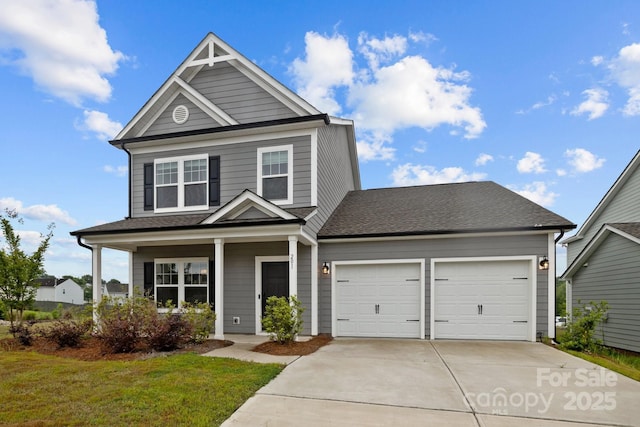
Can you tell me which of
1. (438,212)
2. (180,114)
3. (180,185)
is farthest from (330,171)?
(180,114)

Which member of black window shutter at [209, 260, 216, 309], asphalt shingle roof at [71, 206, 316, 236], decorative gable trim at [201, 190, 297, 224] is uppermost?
decorative gable trim at [201, 190, 297, 224]

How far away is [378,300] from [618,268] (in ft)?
24.1

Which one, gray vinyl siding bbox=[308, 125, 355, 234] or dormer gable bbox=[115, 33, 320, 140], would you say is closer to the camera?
Answer: gray vinyl siding bbox=[308, 125, 355, 234]

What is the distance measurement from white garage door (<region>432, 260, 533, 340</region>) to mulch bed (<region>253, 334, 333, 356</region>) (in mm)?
3272

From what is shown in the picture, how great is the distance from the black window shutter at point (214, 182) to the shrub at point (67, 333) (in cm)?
439

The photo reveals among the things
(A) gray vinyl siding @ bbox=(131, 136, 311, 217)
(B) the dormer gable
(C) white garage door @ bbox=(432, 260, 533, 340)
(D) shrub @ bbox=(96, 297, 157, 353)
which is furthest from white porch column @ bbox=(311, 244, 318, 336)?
(B) the dormer gable

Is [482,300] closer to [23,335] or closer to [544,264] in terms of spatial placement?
[544,264]

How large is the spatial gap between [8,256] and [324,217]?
329 inches

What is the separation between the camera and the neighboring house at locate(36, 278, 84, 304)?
4679cm

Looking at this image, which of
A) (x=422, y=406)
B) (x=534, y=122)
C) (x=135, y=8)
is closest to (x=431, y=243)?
(x=422, y=406)

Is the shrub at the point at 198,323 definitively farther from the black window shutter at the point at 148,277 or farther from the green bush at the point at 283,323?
the black window shutter at the point at 148,277

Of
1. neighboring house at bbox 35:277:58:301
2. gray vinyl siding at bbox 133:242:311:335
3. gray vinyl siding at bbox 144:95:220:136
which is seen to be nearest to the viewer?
gray vinyl siding at bbox 133:242:311:335

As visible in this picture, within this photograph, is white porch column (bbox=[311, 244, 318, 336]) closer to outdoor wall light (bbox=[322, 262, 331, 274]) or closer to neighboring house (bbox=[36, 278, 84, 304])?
outdoor wall light (bbox=[322, 262, 331, 274])

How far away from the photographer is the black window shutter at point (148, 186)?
10805mm
